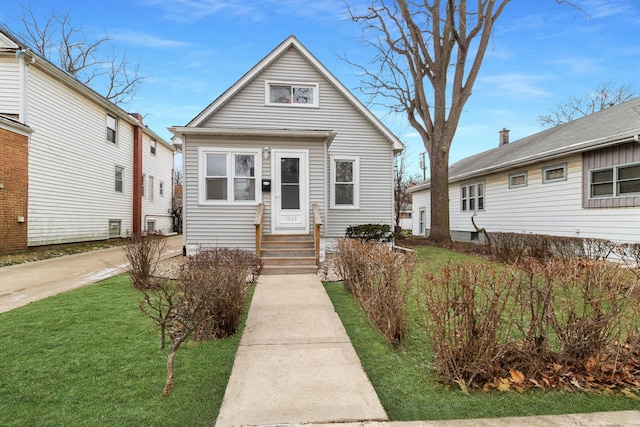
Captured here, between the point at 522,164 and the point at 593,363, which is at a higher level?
the point at 522,164

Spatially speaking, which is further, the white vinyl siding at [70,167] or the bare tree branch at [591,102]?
the bare tree branch at [591,102]

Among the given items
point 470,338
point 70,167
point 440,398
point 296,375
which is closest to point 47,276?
point 296,375

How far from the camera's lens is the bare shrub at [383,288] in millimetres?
3748

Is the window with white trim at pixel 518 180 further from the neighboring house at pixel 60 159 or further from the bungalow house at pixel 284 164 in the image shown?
the neighboring house at pixel 60 159

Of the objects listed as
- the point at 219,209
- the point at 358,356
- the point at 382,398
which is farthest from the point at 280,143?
the point at 382,398

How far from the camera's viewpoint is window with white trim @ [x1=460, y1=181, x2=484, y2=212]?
54.0 ft

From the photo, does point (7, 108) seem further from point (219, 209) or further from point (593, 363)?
point (593, 363)

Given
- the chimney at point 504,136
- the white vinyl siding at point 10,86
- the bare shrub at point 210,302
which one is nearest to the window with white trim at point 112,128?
the white vinyl siding at point 10,86

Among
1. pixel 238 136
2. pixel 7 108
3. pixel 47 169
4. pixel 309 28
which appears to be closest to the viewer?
pixel 238 136

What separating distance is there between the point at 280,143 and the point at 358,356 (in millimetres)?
7365

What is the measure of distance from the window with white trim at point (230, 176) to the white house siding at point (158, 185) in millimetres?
11421

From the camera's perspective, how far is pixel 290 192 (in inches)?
387

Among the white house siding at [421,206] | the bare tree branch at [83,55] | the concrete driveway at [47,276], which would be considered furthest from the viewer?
the white house siding at [421,206]

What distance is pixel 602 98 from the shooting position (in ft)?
89.1
